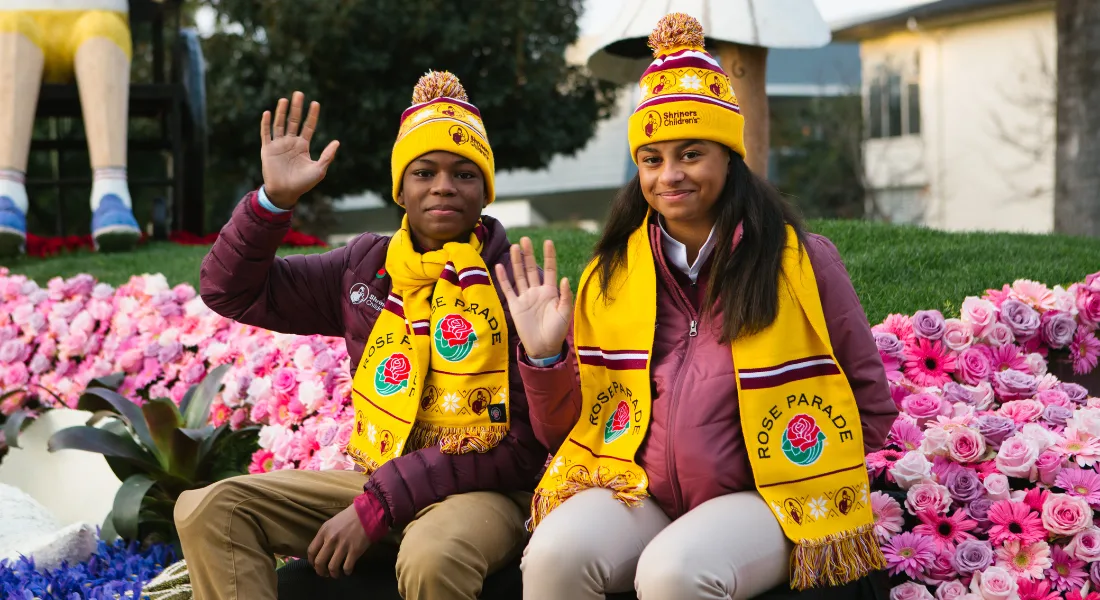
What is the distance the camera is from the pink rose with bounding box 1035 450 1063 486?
2.96 meters

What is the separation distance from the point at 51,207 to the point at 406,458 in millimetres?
9641

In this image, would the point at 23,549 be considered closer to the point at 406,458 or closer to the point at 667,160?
the point at 406,458

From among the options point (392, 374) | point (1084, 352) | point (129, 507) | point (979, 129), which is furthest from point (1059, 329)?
point (979, 129)

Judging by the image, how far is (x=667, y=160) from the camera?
2.67 metres

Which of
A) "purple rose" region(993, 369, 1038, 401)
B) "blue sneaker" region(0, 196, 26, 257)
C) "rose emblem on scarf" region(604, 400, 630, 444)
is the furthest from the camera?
"blue sneaker" region(0, 196, 26, 257)

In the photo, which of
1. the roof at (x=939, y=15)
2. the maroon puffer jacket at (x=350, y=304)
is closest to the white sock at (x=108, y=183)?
the maroon puffer jacket at (x=350, y=304)

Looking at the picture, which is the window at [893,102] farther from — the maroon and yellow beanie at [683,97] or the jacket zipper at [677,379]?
the jacket zipper at [677,379]

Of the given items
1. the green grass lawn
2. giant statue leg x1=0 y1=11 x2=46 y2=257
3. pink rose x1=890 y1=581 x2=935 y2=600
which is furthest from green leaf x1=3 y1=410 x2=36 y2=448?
pink rose x1=890 y1=581 x2=935 y2=600

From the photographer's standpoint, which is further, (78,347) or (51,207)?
(51,207)

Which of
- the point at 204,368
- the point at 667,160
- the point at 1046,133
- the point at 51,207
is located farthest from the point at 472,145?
the point at 1046,133

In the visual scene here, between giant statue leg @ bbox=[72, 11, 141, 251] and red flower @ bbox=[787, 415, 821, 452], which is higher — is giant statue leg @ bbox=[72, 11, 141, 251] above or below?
above

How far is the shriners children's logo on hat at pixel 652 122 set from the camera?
265 cm

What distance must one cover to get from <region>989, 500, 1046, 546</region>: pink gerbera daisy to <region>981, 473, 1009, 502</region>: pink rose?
2cm

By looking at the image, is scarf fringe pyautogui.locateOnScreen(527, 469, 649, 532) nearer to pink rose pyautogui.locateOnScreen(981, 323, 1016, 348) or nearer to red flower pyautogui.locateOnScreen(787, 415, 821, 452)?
red flower pyautogui.locateOnScreen(787, 415, 821, 452)
